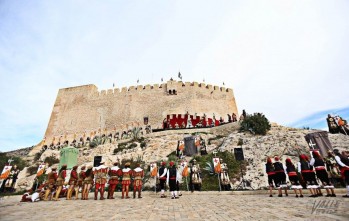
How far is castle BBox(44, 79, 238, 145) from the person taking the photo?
3106cm

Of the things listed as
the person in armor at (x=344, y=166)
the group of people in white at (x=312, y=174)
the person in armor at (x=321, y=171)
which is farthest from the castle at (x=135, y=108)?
the person in armor at (x=344, y=166)

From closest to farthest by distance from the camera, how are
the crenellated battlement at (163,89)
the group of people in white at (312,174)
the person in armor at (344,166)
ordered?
the person in armor at (344,166), the group of people in white at (312,174), the crenellated battlement at (163,89)

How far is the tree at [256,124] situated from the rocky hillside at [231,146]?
63cm

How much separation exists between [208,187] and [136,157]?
7698mm

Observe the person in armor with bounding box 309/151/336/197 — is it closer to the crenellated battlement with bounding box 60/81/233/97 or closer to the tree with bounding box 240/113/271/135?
the tree with bounding box 240/113/271/135

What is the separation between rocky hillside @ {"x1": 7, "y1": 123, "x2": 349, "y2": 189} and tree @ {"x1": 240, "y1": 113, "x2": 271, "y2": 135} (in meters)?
0.63

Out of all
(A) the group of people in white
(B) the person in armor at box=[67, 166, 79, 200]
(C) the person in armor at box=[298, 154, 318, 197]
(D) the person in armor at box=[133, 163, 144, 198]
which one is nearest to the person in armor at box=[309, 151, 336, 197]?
(A) the group of people in white

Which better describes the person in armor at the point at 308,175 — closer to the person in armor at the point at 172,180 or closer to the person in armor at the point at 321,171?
the person in armor at the point at 321,171

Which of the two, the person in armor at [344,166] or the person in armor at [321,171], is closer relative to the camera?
the person in armor at [344,166]

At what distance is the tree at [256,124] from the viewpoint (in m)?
17.0

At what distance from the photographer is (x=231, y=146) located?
14.3 m

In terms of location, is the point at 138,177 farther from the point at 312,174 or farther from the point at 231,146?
the point at 231,146

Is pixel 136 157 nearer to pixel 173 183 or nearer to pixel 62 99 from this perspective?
pixel 173 183

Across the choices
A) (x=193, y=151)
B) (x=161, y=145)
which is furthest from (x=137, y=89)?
(x=193, y=151)
